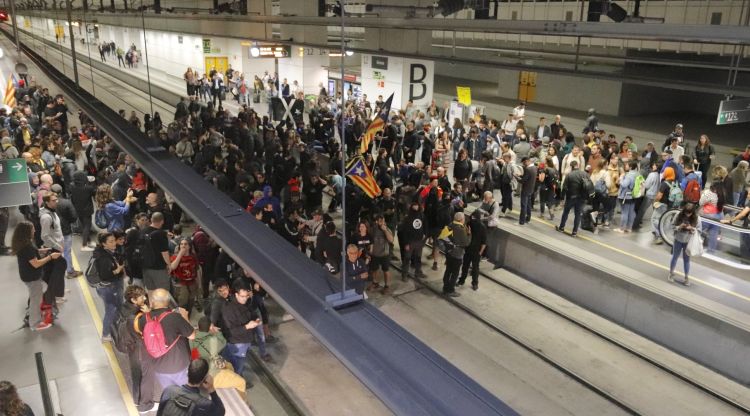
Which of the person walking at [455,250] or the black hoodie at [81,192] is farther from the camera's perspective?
the black hoodie at [81,192]

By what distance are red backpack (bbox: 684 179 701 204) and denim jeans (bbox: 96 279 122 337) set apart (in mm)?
9765

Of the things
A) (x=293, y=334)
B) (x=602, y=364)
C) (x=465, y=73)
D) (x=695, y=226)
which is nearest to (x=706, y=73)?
(x=465, y=73)

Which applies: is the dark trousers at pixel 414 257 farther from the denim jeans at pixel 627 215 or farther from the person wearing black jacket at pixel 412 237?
the denim jeans at pixel 627 215

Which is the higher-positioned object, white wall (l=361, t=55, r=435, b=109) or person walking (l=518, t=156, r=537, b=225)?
white wall (l=361, t=55, r=435, b=109)

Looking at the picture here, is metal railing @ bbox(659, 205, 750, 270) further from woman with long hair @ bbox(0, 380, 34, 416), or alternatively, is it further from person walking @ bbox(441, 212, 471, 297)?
woman with long hair @ bbox(0, 380, 34, 416)

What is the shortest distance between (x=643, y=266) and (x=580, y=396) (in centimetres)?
Result: 372

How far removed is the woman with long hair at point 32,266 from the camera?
24.2ft

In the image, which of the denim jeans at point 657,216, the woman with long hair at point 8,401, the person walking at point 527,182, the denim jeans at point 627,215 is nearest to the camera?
the woman with long hair at point 8,401

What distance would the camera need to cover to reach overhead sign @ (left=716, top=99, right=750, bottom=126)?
1358 centimetres

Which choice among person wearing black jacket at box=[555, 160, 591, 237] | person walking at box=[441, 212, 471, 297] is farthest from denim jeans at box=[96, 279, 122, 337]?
person wearing black jacket at box=[555, 160, 591, 237]

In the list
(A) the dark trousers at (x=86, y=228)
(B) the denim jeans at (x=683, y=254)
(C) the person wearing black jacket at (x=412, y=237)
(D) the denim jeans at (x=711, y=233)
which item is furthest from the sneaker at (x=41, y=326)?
(D) the denim jeans at (x=711, y=233)

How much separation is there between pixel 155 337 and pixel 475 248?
5.84 m

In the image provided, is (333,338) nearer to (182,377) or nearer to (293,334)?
(182,377)

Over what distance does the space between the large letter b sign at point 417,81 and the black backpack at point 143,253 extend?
14.7 meters
